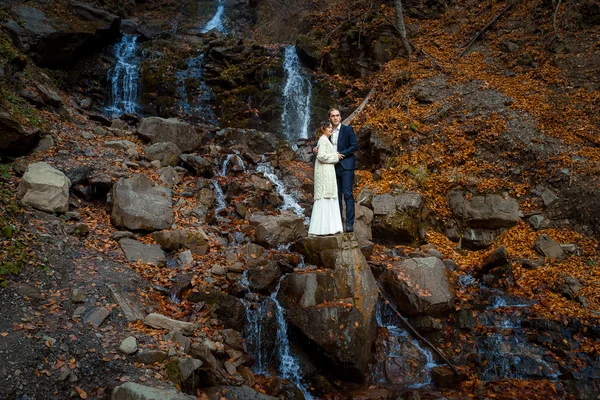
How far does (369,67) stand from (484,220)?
35.4ft

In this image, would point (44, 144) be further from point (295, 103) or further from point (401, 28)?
point (401, 28)

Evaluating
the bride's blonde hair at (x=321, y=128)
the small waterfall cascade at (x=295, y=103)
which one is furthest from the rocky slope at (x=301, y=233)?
the bride's blonde hair at (x=321, y=128)

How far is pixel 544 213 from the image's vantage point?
9891 mm

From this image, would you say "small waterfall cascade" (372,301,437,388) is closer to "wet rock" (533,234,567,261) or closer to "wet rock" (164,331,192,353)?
"wet rock" (164,331,192,353)

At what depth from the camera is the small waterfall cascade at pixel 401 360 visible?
6.86m

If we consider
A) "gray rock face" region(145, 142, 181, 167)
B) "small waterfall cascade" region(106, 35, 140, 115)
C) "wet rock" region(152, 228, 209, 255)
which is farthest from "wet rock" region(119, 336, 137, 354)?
"small waterfall cascade" region(106, 35, 140, 115)

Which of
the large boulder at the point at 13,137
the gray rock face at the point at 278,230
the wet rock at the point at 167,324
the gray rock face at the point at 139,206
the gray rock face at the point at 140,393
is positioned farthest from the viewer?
the gray rock face at the point at 278,230

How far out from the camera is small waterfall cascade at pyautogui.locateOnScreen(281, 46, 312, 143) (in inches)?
651

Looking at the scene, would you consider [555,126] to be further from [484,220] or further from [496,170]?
[484,220]

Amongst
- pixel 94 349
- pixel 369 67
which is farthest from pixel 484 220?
pixel 369 67

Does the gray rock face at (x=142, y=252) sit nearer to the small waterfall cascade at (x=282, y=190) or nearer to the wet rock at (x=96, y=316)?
the wet rock at (x=96, y=316)

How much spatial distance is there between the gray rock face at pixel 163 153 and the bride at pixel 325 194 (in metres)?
6.16

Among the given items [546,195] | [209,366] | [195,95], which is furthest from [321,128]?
[209,366]

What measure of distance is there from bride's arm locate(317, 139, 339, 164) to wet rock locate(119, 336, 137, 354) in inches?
167
